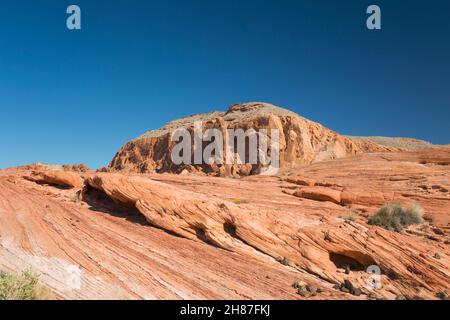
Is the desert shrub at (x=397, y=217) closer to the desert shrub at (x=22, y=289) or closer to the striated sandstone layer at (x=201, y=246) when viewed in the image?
the striated sandstone layer at (x=201, y=246)

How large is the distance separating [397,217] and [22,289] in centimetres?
1560

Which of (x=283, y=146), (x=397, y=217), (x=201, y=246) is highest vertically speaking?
(x=283, y=146)

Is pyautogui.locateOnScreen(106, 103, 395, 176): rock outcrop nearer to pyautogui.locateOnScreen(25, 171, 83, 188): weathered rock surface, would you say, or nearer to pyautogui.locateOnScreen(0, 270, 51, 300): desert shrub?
pyautogui.locateOnScreen(25, 171, 83, 188): weathered rock surface

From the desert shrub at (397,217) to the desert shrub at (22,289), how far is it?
14247 millimetres

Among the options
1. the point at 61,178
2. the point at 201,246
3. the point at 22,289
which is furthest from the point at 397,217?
the point at 61,178

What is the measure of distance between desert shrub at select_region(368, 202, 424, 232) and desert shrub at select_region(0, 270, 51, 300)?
46.7ft

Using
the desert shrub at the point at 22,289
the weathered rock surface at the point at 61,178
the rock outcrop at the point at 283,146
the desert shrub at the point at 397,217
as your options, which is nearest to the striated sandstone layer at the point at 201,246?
the desert shrub at the point at 397,217

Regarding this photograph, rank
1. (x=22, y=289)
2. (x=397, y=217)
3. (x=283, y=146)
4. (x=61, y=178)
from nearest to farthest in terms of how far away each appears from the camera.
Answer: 1. (x=22, y=289)
2. (x=397, y=217)
3. (x=61, y=178)
4. (x=283, y=146)

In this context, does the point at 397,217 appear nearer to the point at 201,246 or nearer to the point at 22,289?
the point at 201,246

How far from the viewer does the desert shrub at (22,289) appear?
695 centimetres

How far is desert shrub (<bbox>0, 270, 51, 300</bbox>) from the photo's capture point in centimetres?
695

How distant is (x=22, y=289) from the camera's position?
23.6ft

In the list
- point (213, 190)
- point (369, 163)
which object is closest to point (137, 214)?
point (213, 190)

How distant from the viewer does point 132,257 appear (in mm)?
10922
